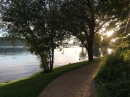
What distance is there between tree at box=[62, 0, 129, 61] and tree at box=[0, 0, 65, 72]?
2059 millimetres

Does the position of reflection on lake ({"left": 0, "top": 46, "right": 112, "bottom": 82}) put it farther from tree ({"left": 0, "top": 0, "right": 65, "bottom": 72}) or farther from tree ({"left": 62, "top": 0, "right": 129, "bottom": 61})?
tree ({"left": 62, "top": 0, "right": 129, "bottom": 61})

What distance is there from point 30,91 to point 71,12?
40.3 feet

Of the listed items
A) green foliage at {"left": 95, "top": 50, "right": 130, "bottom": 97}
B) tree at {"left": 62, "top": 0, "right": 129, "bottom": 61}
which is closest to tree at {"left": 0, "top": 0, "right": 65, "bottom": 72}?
tree at {"left": 62, "top": 0, "right": 129, "bottom": 61}

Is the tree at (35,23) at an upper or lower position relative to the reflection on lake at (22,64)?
upper

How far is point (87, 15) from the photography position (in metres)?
23.4

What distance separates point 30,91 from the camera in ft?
34.3

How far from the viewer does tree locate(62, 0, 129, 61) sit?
1961 centimetres

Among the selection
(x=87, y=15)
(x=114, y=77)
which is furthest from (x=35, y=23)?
(x=114, y=77)

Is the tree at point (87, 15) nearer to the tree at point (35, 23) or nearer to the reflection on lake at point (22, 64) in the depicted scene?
the tree at point (35, 23)

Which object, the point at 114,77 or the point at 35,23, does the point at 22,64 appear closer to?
the point at 35,23

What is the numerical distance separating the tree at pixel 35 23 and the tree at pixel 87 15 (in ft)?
6.76

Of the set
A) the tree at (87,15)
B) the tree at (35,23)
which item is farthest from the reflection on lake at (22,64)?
the tree at (87,15)

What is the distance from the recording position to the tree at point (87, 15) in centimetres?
1961

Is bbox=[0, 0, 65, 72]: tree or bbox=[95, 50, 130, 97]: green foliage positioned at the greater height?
bbox=[0, 0, 65, 72]: tree
